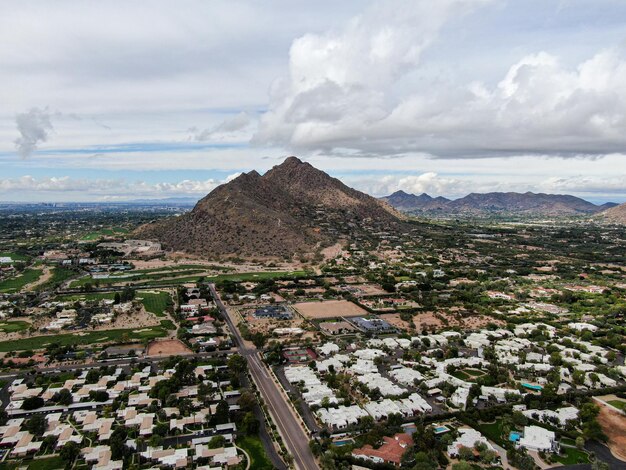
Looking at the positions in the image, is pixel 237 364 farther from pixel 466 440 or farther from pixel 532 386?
pixel 532 386

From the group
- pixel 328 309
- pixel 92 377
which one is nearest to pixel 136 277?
pixel 328 309

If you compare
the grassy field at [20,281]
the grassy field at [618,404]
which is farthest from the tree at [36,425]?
the grassy field at [20,281]

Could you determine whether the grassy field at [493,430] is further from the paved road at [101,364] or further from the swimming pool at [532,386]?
the paved road at [101,364]

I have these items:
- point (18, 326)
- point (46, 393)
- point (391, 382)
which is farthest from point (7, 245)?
point (391, 382)

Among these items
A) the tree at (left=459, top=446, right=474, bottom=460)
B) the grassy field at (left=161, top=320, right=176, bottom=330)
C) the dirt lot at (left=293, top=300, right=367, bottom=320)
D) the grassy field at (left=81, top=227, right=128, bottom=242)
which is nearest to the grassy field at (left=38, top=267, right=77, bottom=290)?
the grassy field at (left=161, top=320, right=176, bottom=330)

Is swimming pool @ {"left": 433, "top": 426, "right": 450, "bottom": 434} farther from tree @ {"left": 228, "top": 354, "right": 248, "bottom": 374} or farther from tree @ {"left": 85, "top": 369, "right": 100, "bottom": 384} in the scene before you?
tree @ {"left": 85, "top": 369, "right": 100, "bottom": 384}

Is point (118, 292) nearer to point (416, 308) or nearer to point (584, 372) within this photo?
point (416, 308)
